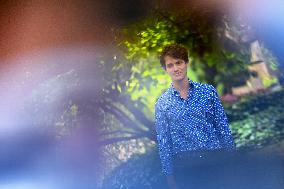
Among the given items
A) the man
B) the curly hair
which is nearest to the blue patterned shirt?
the man

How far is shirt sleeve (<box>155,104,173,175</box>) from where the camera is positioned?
259 cm

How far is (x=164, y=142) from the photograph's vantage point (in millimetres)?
2596

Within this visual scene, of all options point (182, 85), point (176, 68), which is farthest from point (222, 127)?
point (176, 68)

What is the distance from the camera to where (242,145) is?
2.59 meters

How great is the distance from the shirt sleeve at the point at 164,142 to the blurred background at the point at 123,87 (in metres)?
A: 0.05

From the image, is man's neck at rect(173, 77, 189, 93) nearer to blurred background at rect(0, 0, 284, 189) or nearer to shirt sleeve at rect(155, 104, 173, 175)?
blurred background at rect(0, 0, 284, 189)

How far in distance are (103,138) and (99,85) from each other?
0.37m

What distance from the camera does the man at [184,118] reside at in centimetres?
255

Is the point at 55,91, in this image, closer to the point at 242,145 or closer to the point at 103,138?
the point at 103,138

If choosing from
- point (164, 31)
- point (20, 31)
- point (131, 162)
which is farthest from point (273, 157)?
point (20, 31)

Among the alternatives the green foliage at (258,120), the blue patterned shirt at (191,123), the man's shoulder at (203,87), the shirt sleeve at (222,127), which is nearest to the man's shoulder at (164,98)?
the blue patterned shirt at (191,123)

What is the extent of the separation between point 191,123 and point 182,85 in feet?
0.87

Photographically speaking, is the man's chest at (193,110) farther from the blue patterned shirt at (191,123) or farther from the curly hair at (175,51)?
the curly hair at (175,51)

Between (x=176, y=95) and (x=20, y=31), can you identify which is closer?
(x=176, y=95)
